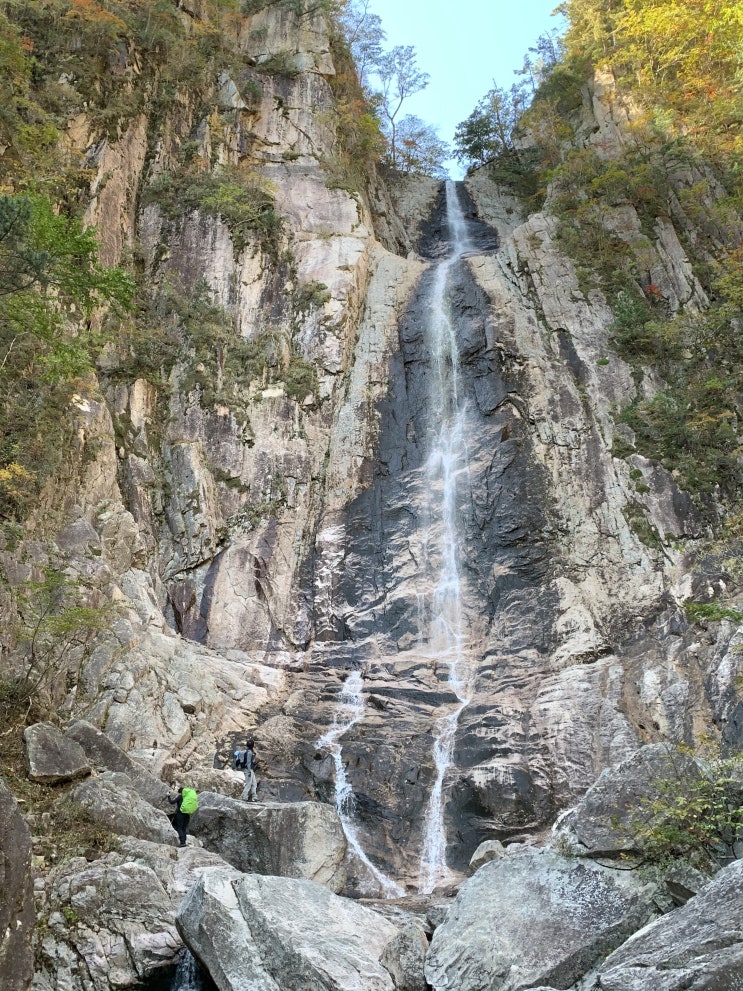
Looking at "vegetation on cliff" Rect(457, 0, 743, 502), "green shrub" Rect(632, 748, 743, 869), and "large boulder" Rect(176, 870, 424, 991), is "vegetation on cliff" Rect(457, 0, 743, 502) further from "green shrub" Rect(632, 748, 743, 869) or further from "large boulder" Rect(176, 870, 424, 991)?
"large boulder" Rect(176, 870, 424, 991)

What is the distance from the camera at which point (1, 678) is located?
408 inches

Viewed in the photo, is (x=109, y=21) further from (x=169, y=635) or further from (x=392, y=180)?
(x=169, y=635)

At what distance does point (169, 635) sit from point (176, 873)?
7.18 meters

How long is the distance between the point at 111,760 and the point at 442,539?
33.1 feet

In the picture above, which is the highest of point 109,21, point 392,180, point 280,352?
point 392,180

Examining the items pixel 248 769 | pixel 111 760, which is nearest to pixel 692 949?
pixel 111 760

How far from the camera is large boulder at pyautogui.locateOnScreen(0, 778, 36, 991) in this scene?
694cm

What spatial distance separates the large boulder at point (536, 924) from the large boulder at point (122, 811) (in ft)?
12.9

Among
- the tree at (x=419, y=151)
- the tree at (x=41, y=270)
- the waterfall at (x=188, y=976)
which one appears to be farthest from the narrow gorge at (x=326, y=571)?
the tree at (x=419, y=151)

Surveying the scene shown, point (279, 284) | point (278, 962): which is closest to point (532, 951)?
point (278, 962)

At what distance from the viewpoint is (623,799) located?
8094 millimetres

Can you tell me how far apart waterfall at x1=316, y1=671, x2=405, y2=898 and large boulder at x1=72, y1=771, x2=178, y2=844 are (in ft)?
13.5

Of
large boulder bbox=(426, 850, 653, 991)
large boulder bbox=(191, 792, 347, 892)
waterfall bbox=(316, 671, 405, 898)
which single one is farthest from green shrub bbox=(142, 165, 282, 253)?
large boulder bbox=(426, 850, 653, 991)

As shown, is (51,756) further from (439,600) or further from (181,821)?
(439,600)
